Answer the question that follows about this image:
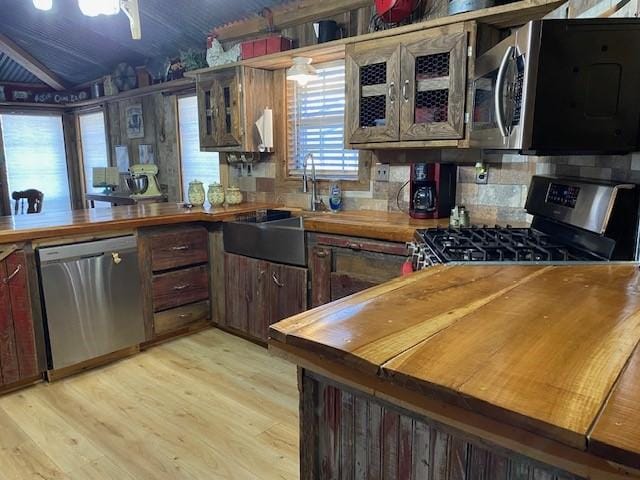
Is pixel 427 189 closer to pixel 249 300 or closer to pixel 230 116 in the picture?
pixel 249 300

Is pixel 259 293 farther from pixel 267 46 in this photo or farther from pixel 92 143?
pixel 92 143

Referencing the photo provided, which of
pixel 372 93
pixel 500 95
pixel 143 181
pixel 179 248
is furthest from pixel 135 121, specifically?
pixel 500 95

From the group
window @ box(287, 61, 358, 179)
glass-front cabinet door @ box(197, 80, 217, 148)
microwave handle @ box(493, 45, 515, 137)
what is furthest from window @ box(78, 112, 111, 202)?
microwave handle @ box(493, 45, 515, 137)

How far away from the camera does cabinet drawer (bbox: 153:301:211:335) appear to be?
324 centimetres

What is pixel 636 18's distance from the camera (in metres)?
1.44

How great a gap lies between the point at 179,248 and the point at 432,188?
1796 millimetres

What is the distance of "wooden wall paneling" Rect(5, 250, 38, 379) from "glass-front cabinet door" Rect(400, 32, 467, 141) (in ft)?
7.47

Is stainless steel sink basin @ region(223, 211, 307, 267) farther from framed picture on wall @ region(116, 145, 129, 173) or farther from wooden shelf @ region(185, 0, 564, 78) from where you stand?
framed picture on wall @ region(116, 145, 129, 173)

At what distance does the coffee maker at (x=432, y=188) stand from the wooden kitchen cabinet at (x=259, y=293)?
0.82 meters

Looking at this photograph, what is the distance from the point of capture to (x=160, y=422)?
2334 millimetres

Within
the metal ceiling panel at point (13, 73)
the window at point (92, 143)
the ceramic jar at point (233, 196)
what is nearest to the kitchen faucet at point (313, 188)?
the ceramic jar at point (233, 196)

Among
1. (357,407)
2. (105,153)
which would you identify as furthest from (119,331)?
(105,153)

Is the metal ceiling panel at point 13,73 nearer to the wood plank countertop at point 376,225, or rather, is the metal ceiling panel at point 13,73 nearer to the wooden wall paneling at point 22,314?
the wooden wall paneling at point 22,314

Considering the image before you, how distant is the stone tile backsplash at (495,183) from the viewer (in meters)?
1.80
